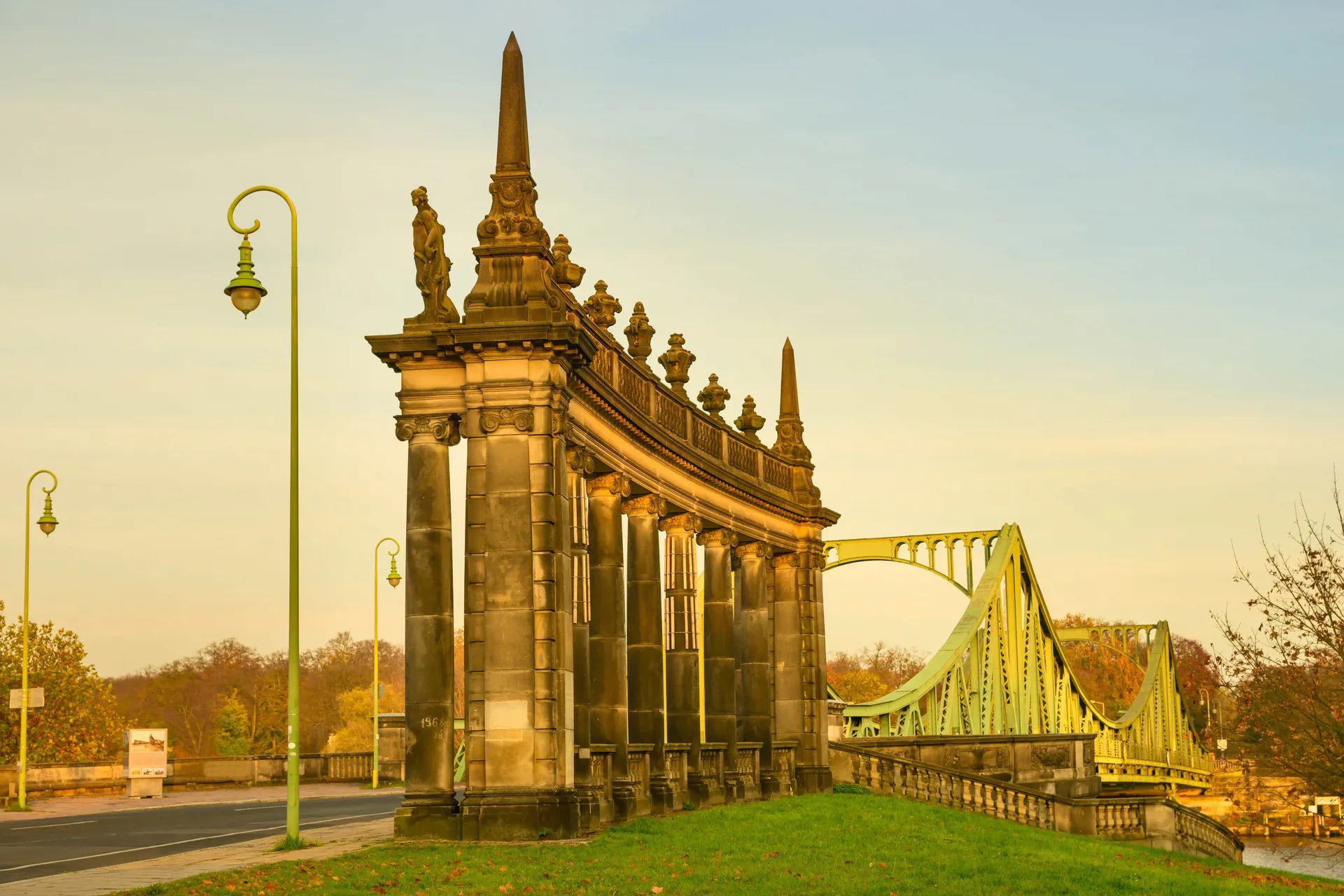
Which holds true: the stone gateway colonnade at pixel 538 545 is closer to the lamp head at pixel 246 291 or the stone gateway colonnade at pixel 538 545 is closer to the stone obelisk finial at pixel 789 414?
the lamp head at pixel 246 291

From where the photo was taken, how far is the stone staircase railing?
4262cm

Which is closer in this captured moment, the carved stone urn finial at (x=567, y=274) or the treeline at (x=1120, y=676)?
the carved stone urn finial at (x=567, y=274)

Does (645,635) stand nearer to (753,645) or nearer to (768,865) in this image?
(753,645)

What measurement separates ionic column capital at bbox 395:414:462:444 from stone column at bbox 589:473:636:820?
5159 mm

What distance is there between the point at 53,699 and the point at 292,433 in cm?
5039

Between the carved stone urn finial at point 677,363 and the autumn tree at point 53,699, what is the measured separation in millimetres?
41541

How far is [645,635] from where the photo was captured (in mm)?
33062

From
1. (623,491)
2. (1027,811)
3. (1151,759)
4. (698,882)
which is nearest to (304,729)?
(1151,759)

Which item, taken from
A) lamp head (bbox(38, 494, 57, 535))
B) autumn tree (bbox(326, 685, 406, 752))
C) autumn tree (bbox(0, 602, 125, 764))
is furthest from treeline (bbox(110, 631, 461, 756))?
lamp head (bbox(38, 494, 57, 535))

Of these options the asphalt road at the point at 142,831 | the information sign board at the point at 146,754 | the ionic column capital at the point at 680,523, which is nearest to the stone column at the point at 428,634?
the asphalt road at the point at 142,831

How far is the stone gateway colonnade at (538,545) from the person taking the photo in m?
25.0

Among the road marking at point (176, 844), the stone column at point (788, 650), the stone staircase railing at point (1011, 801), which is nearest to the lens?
the road marking at point (176, 844)

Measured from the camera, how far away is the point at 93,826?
104ft

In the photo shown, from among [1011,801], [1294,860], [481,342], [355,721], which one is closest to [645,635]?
[481,342]
